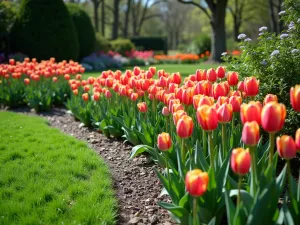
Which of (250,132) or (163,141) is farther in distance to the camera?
(163,141)

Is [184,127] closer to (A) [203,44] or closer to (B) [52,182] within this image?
(B) [52,182]

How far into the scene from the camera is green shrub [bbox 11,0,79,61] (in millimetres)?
15750

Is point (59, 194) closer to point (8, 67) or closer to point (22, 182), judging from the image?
point (22, 182)

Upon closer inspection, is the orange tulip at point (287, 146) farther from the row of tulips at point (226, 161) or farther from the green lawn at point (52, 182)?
the green lawn at point (52, 182)

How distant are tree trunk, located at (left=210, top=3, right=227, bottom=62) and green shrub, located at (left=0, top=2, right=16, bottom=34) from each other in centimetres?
1052

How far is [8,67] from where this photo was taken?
8.22 metres

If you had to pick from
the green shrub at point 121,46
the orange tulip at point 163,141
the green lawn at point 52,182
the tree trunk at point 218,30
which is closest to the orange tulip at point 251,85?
the orange tulip at point 163,141

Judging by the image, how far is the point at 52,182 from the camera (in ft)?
12.5

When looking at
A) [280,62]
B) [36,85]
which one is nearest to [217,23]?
[36,85]

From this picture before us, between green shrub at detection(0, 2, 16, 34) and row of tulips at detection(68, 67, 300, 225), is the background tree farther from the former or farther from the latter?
row of tulips at detection(68, 67, 300, 225)

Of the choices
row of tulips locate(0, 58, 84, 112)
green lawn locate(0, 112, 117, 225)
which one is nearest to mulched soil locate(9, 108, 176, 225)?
green lawn locate(0, 112, 117, 225)

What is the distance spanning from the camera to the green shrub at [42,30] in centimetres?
1575

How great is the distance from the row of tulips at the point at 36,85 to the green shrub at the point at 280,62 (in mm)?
4172

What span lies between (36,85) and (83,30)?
35.7ft
